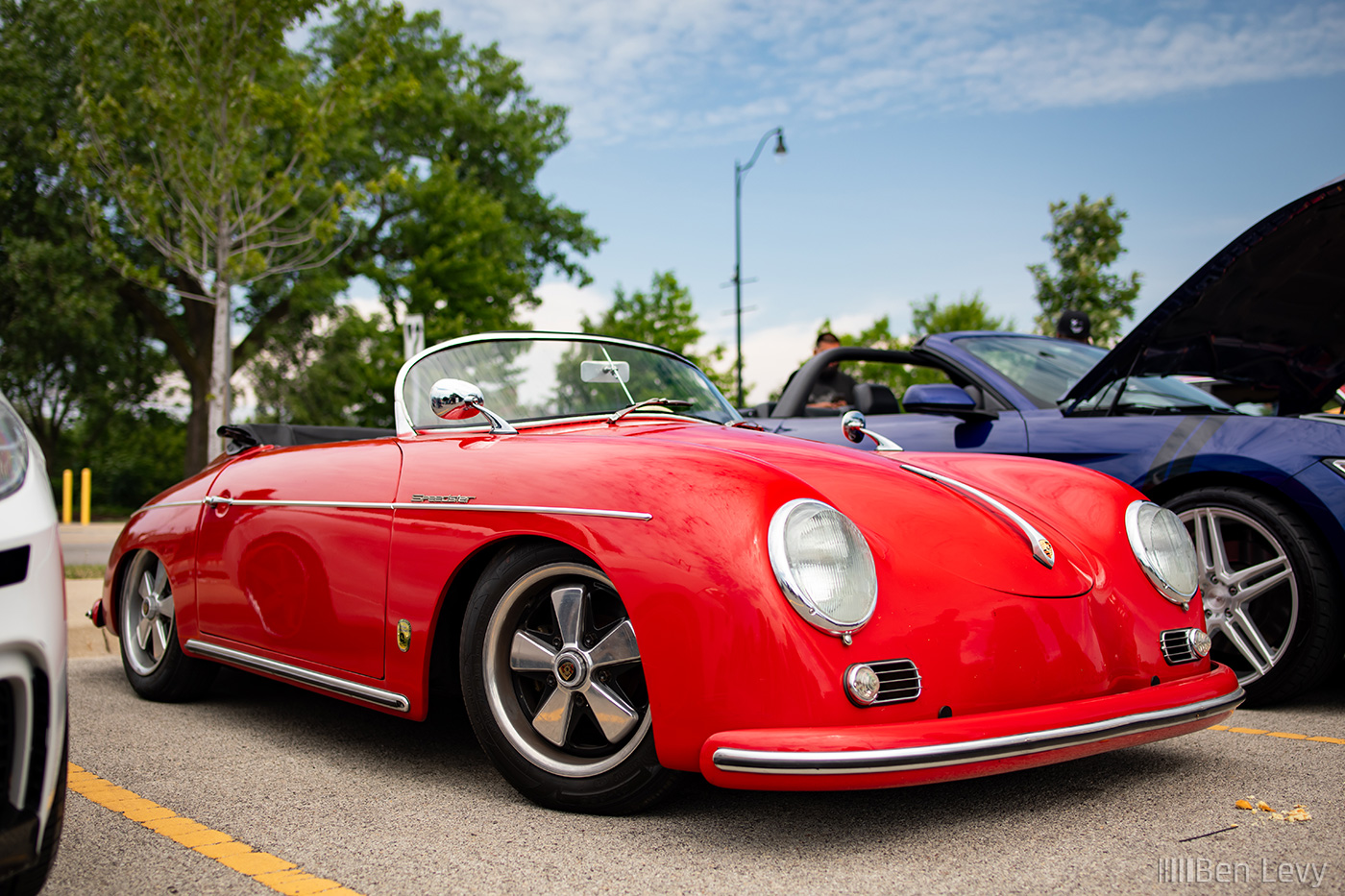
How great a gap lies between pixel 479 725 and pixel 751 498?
1.00 m

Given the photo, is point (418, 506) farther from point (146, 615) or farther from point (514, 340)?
point (146, 615)

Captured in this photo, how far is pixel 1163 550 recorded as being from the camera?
9.44ft

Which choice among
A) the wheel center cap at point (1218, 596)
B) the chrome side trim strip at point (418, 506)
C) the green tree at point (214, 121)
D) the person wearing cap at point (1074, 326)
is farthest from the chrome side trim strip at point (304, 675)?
the green tree at point (214, 121)

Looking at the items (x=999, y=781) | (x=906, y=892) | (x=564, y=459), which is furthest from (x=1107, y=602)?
(x=564, y=459)

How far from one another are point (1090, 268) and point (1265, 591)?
1677 centimetres

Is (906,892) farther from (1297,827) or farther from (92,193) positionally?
(92,193)

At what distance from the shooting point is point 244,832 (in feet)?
8.18

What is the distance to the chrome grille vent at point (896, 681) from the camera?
219 cm

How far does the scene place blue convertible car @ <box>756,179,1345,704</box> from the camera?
3.66 m

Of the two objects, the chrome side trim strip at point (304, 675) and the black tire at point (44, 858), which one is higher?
the black tire at point (44, 858)

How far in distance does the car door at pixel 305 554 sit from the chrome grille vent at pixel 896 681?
1483mm

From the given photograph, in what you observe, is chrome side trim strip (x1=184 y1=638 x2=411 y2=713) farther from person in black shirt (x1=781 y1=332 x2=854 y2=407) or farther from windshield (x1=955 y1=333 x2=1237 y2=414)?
person in black shirt (x1=781 y1=332 x2=854 y2=407)

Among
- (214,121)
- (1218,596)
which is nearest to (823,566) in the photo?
(1218,596)

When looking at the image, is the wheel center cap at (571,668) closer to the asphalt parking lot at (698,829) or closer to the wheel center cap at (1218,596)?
the asphalt parking lot at (698,829)
